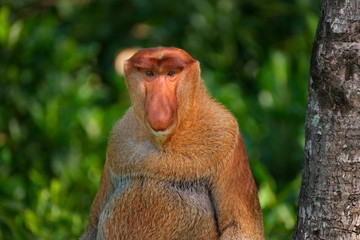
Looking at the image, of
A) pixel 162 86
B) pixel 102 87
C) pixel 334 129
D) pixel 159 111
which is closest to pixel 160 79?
pixel 162 86

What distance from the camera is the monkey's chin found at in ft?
12.3

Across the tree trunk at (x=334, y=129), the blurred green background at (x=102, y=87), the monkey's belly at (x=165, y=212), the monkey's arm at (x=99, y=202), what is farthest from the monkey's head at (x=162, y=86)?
the blurred green background at (x=102, y=87)

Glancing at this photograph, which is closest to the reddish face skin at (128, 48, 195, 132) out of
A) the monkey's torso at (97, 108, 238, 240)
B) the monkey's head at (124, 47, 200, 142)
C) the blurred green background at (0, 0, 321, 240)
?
the monkey's head at (124, 47, 200, 142)

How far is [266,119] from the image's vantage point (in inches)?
288

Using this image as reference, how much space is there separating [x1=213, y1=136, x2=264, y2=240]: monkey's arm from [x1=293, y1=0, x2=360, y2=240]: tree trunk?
51cm

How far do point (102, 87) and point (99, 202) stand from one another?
4.98 meters

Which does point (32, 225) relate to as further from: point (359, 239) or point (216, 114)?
point (359, 239)

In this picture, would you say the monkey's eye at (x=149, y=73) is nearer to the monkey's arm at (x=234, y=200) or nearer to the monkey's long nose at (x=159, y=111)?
the monkey's long nose at (x=159, y=111)

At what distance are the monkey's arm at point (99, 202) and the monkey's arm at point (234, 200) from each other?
0.59m

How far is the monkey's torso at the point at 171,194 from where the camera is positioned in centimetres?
388

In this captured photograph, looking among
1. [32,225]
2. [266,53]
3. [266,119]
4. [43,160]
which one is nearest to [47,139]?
[43,160]

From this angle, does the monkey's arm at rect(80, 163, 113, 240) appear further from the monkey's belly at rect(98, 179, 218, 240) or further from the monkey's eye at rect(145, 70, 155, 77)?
the monkey's eye at rect(145, 70, 155, 77)

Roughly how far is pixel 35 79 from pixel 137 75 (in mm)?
4490

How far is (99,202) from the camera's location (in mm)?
4316
